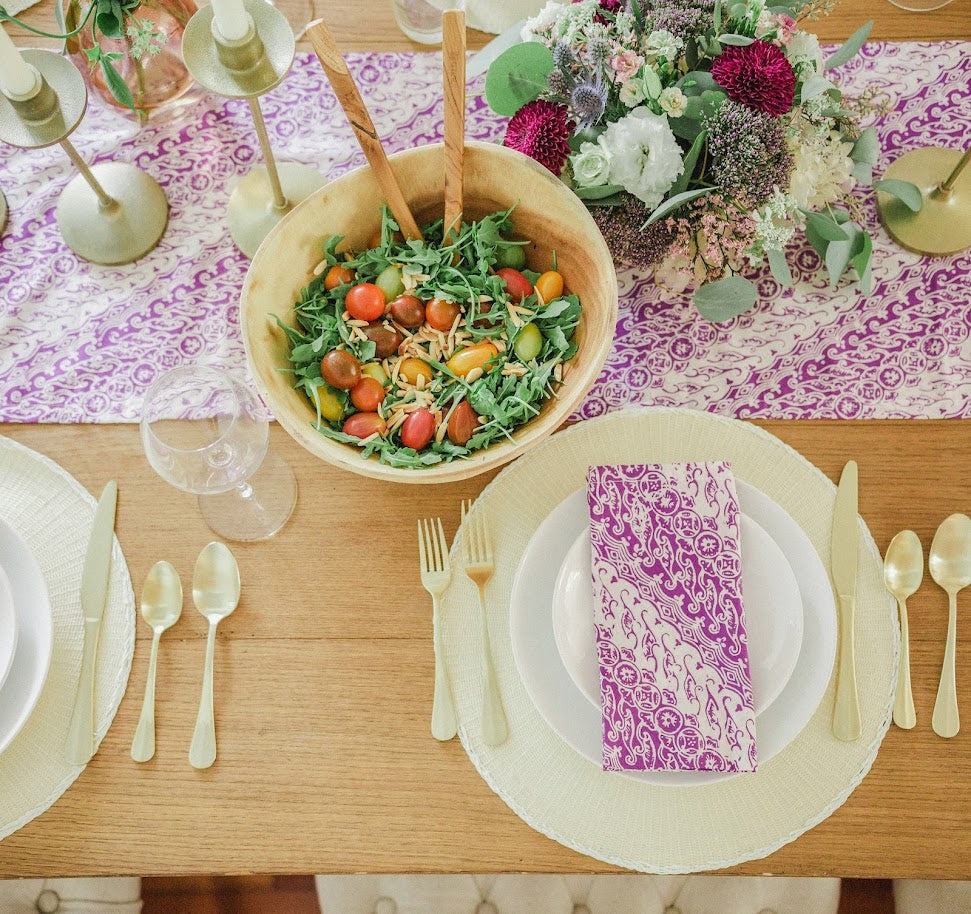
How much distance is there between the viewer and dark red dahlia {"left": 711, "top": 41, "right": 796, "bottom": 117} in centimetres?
90

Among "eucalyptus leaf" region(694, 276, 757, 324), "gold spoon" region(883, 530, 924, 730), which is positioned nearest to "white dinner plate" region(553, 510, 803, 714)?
"gold spoon" region(883, 530, 924, 730)

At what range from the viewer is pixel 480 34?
1.28m

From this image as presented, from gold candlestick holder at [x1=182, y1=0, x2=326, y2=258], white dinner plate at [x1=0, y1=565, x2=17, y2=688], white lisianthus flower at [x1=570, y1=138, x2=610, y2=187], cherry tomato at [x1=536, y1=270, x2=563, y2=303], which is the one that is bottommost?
white dinner plate at [x1=0, y1=565, x2=17, y2=688]

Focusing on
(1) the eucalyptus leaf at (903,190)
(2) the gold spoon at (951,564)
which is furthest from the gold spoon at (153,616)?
(1) the eucalyptus leaf at (903,190)

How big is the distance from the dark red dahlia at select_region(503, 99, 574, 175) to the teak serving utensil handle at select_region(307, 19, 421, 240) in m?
0.17

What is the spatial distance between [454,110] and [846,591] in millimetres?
740

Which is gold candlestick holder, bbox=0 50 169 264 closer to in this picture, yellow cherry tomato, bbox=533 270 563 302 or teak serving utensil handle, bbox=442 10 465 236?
teak serving utensil handle, bbox=442 10 465 236

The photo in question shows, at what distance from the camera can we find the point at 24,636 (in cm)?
99

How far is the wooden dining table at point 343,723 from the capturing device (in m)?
0.97

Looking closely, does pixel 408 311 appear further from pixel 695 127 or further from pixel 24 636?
pixel 24 636

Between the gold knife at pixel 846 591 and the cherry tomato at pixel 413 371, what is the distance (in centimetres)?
55

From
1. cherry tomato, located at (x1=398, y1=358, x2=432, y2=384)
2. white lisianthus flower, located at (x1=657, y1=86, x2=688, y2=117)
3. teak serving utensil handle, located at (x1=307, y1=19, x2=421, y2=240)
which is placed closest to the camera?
teak serving utensil handle, located at (x1=307, y1=19, x2=421, y2=240)

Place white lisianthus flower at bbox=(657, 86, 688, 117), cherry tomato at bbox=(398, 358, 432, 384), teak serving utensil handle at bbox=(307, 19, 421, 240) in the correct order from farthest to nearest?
cherry tomato at bbox=(398, 358, 432, 384) < white lisianthus flower at bbox=(657, 86, 688, 117) < teak serving utensil handle at bbox=(307, 19, 421, 240)

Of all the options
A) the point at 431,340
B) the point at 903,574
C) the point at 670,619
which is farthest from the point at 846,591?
the point at 431,340
